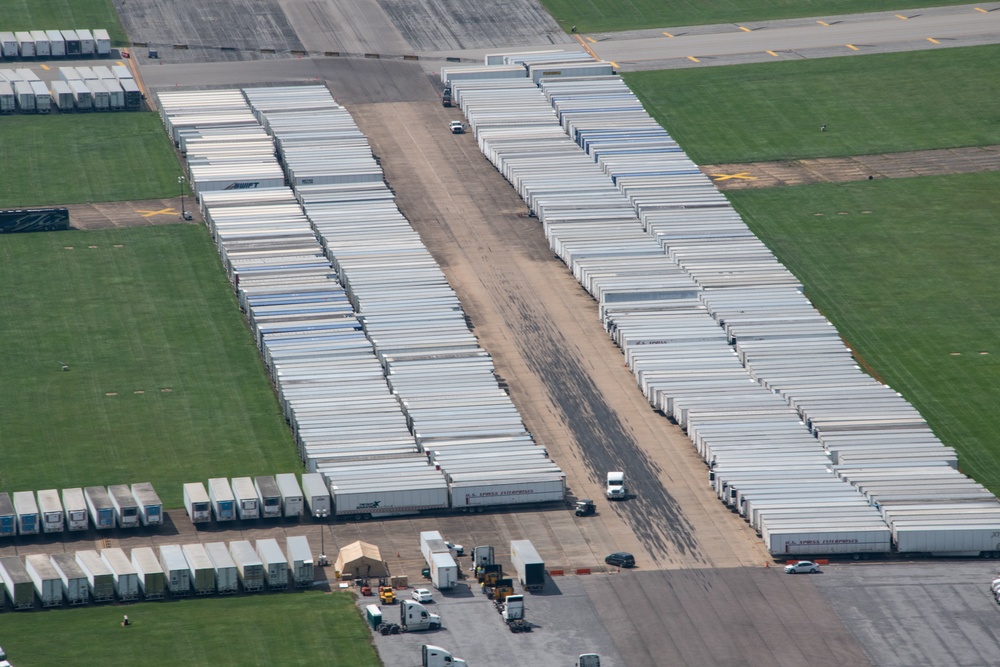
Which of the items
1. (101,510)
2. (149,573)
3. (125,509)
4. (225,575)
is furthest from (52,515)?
(225,575)

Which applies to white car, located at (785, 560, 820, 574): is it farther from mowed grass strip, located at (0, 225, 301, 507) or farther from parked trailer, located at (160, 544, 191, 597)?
parked trailer, located at (160, 544, 191, 597)

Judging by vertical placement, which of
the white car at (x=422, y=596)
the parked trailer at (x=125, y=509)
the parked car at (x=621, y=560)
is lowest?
the parked car at (x=621, y=560)

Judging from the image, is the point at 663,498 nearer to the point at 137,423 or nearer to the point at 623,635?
the point at 623,635

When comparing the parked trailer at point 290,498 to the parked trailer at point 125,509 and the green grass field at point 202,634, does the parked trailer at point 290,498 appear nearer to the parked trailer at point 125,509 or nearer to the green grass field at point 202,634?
the parked trailer at point 125,509

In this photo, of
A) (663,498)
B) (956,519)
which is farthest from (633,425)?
(956,519)

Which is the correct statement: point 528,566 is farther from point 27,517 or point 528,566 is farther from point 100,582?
point 27,517

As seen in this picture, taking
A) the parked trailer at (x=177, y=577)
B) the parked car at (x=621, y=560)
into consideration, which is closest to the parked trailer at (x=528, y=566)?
the parked car at (x=621, y=560)
